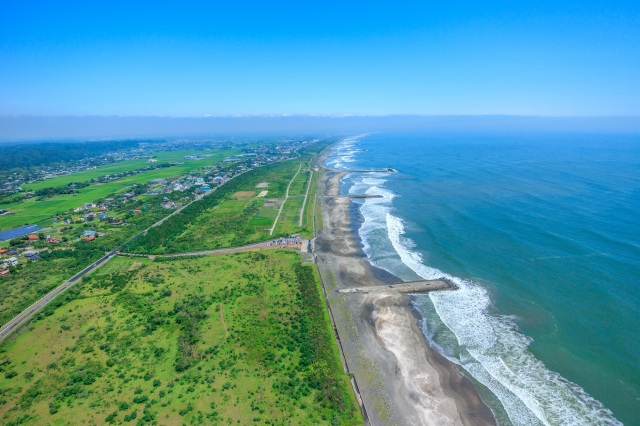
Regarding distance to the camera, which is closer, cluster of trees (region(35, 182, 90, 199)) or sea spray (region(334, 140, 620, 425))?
sea spray (region(334, 140, 620, 425))

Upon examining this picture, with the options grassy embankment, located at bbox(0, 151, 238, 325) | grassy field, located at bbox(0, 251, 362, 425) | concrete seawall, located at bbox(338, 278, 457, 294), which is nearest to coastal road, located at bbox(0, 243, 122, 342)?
grassy embankment, located at bbox(0, 151, 238, 325)

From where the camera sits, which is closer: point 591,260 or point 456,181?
point 591,260

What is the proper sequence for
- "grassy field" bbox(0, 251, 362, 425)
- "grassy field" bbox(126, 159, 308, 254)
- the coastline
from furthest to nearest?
"grassy field" bbox(126, 159, 308, 254), the coastline, "grassy field" bbox(0, 251, 362, 425)

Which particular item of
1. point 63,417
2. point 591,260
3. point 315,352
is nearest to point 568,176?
point 591,260

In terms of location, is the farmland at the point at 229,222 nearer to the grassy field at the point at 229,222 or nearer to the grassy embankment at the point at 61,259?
the grassy field at the point at 229,222

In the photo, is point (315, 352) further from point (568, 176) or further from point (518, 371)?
point (568, 176)

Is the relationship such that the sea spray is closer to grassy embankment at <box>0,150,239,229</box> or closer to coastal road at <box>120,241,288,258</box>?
coastal road at <box>120,241,288,258</box>

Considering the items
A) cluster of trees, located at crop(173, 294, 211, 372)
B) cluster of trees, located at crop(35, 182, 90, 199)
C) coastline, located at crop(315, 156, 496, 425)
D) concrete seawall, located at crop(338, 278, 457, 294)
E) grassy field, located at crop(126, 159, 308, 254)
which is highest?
cluster of trees, located at crop(35, 182, 90, 199)
